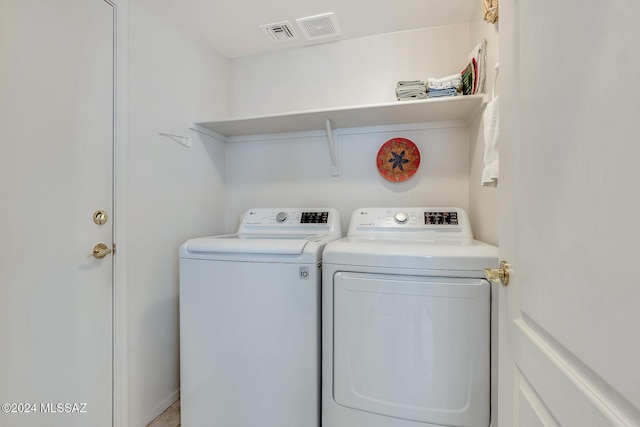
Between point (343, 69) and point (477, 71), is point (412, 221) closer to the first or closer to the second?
point (477, 71)

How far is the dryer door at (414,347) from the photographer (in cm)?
106

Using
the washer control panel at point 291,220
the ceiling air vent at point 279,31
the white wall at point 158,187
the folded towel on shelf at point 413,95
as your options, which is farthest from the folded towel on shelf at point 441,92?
the white wall at point 158,187

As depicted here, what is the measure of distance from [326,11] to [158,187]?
1.53 m

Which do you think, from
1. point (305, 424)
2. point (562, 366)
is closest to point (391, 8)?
point (562, 366)

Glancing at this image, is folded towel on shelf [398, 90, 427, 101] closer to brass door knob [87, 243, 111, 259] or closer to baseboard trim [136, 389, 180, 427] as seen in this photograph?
brass door knob [87, 243, 111, 259]

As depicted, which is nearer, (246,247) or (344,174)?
(246,247)

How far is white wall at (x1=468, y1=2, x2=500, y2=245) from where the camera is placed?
1.33 m

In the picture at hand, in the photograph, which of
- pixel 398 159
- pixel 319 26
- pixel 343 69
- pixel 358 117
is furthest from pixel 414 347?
pixel 319 26

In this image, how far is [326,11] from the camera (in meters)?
1.77

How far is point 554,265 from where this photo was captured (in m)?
0.53

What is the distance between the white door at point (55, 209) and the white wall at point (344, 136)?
3.49 feet

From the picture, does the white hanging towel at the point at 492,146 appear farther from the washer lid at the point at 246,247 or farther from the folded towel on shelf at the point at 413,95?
the washer lid at the point at 246,247

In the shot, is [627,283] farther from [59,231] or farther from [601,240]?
[59,231]

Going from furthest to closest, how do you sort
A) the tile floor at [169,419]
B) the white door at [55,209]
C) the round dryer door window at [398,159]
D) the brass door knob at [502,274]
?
the round dryer door window at [398,159], the tile floor at [169,419], the white door at [55,209], the brass door knob at [502,274]
